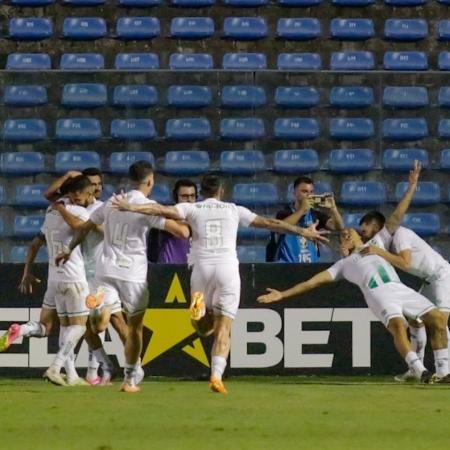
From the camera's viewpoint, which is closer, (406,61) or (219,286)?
(219,286)

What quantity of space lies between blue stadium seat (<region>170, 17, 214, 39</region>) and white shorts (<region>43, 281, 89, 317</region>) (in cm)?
780

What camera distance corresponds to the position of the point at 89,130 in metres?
18.3

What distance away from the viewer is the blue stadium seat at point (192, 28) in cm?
2247

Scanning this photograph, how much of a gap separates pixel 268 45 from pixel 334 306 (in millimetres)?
6677

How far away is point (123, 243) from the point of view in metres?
14.3

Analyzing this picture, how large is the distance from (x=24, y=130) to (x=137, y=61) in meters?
4.27

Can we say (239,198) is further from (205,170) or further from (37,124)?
(37,124)

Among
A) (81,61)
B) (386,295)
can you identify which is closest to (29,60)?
(81,61)

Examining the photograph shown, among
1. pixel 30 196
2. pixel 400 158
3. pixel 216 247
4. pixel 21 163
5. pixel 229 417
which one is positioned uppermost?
pixel 400 158

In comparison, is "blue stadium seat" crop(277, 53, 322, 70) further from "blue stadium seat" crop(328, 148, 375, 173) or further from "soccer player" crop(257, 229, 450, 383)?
"soccer player" crop(257, 229, 450, 383)

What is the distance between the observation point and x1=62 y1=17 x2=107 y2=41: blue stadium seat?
73.4 feet

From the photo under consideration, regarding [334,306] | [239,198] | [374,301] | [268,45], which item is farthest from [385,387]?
[268,45]

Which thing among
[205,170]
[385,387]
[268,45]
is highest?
[268,45]

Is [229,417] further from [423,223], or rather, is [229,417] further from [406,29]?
[406,29]
